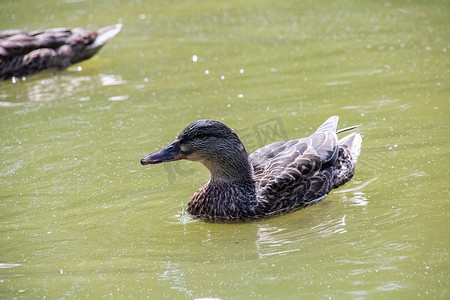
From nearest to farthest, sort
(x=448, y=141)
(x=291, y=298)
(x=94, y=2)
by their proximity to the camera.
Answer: (x=291, y=298)
(x=448, y=141)
(x=94, y=2)

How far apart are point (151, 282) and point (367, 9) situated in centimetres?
956

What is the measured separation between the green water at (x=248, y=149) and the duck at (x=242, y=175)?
0.15 metres

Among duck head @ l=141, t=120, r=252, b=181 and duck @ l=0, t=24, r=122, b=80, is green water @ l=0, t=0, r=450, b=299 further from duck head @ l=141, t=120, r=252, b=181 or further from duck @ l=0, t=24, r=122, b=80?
duck head @ l=141, t=120, r=252, b=181

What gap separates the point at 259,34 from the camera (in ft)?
41.2

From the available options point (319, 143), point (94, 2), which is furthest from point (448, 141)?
point (94, 2)

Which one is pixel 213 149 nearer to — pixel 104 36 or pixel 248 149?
pixel 248 149

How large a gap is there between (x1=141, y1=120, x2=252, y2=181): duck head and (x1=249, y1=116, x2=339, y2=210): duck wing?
10.0 inches

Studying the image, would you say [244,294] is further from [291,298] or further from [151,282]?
[151,282]

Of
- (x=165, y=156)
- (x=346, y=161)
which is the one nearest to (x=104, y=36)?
(x=165, y=156)

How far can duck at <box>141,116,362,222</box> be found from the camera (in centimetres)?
652

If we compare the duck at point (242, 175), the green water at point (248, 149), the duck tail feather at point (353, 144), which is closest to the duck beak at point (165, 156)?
the duck at point (242, 175)

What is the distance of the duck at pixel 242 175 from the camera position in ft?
21.4

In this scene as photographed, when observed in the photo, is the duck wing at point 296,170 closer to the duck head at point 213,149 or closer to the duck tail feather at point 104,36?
the duck head at point 213,149

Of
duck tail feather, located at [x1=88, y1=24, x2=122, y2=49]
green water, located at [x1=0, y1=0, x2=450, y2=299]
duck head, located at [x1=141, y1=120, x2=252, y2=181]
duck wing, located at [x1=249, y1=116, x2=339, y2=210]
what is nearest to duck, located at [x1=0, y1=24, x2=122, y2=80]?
duck tail feather, located at [x1=88, y1=24, x2=122, y2=49]
